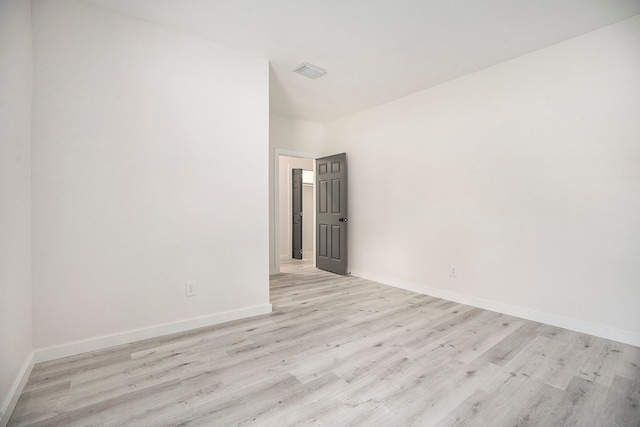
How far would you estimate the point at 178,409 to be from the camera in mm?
1628

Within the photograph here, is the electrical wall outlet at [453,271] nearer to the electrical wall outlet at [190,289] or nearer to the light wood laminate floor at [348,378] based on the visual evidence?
the light wood laminate floor at [348,378]

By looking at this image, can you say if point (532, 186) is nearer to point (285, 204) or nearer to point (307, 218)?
point (285, 204)

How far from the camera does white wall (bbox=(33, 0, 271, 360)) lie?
217 centimetres

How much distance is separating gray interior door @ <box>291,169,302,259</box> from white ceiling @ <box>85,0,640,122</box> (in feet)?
11.0

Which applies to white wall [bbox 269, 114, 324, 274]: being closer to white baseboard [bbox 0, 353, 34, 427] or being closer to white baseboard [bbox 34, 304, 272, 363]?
white baseboard [bbox 34, 304, 272, 363]

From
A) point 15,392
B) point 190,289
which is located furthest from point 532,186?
point 15,392

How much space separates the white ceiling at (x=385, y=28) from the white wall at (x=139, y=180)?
0.91 feet

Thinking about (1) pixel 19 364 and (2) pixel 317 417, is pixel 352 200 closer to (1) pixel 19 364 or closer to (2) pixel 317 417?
(2) pixel 317 417

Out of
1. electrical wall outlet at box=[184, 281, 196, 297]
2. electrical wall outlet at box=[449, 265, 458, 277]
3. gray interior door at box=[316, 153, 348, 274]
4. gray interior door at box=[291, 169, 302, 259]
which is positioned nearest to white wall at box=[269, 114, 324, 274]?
gray interior door at box=[316, 153, 348, 274]

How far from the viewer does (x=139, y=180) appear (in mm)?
2496

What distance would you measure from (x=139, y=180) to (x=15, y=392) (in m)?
1.57

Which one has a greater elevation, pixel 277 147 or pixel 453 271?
pixel 277 147

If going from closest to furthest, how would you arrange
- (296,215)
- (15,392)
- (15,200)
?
1. (15,392)
2. (15,200)
3. (296,215)

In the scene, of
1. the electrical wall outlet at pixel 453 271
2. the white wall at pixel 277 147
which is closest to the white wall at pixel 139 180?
the white wall at pixel 277 147
